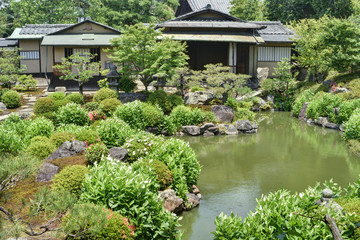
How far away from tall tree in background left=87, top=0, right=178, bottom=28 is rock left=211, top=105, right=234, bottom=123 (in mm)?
18601

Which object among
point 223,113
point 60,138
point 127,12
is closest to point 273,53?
point 223,113

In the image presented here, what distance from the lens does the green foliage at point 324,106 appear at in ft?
67.1

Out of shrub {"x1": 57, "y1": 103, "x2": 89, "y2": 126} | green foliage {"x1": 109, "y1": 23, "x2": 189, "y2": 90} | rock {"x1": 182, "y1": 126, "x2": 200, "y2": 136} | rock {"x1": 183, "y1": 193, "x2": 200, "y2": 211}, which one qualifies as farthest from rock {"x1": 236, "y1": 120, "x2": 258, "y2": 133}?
rock {"x1": 183, "y1": 193, "x2": 200, "y2": 211}

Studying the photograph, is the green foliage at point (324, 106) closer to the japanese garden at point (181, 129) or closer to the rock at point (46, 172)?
the japanese garden at point (181, 129)

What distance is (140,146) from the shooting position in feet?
39.2

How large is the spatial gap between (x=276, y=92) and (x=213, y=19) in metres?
6.64

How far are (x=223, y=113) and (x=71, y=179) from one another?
11941 millimetres

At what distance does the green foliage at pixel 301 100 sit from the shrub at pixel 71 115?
12.5 meters

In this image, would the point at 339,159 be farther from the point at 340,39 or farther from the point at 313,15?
the point at 313,15

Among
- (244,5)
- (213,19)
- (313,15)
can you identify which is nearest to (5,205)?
(213,19)

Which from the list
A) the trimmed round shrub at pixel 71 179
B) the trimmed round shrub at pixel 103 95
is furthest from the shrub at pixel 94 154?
the trimmed round shrub at pixel 103 95

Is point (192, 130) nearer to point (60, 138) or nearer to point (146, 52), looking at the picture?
point (146, 52)

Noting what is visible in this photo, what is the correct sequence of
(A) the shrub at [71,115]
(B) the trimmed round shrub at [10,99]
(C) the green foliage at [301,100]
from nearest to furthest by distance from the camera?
(A) the shrub at [71,115] < (B) the trimmed round shrub at [10,99] < (C) the green foliage at [301,100]

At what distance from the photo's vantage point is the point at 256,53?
29516 mm
